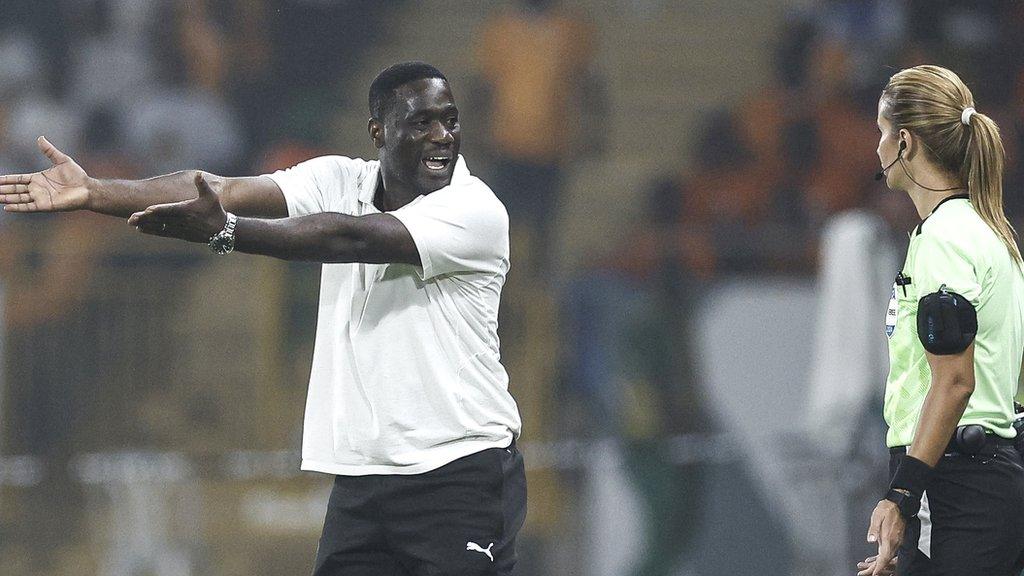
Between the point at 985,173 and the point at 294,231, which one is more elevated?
the point at 985,173

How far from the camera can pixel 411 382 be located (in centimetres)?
290

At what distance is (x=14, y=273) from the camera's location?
6.15 metres

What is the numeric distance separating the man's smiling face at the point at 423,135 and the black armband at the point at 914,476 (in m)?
1.20

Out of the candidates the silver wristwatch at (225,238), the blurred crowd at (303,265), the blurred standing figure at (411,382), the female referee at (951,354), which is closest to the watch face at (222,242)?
the silver wristwatch at (225,238)

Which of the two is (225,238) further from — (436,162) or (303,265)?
(303,265)

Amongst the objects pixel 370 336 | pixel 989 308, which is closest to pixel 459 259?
pixel 370 336

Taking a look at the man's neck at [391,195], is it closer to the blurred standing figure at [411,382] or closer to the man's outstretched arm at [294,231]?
the blurred standing figure at [411,382]

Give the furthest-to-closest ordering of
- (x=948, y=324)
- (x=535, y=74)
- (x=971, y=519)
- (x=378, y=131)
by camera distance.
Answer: (x=535, y=74)
(x=378, y=131)
(x=971, y=519)
(x=948, y=324)

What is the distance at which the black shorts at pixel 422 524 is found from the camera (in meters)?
2.90

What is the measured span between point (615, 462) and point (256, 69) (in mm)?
2591

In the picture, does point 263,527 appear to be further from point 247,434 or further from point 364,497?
point 364,497

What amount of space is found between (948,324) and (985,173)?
361 millimetres

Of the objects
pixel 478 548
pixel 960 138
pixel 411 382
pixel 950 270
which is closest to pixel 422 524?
pixel 478 548

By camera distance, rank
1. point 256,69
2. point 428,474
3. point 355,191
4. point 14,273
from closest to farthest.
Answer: point 428,474, point 355,191, point 14,273, point 256,69
